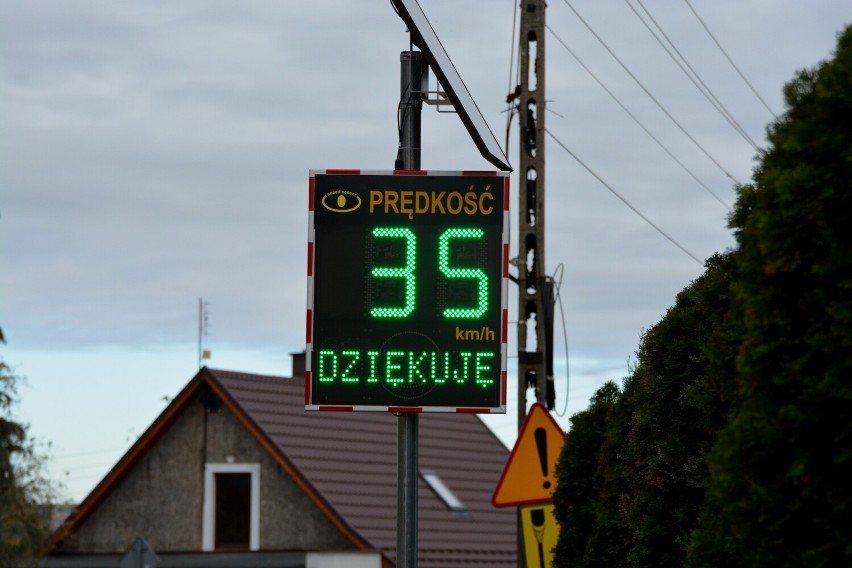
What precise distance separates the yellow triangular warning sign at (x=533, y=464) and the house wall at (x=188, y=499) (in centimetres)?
1661

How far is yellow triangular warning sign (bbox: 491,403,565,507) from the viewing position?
1452 centimetres

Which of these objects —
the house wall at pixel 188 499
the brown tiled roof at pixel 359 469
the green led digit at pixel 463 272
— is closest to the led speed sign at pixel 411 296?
the green led digit at pixel 463 272

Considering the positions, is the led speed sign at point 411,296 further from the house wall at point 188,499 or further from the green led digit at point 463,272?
the house wall at point 188,499

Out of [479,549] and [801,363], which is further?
[479,549]

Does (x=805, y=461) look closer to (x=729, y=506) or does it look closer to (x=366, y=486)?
(x=729, y=506)

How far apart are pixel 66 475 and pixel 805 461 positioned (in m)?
29.6

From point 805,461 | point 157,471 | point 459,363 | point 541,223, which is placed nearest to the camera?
point 805,461

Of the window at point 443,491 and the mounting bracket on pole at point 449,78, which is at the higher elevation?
the mounting bracket on pole at point 449,78

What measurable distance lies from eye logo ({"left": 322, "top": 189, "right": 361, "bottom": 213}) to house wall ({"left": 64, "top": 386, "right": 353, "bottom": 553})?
2212 centimetres

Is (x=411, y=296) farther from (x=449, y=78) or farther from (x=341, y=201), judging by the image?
(x=449, y=78)

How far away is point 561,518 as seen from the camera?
1278 cm

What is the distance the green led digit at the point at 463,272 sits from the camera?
9031 mm

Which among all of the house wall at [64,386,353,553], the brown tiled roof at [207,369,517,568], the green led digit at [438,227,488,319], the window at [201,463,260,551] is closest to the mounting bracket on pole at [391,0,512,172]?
the green led digit at [438,227,488,319]

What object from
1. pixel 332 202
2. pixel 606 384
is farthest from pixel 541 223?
pixel 332 202
